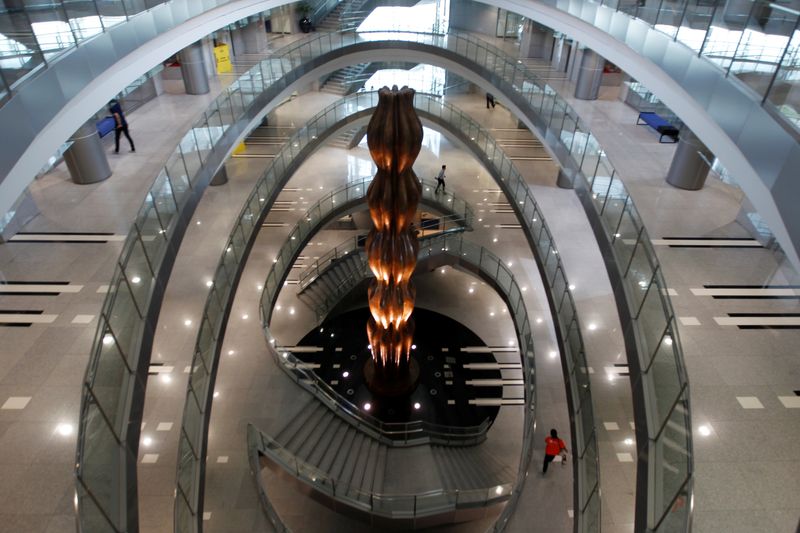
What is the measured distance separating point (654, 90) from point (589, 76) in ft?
25.4

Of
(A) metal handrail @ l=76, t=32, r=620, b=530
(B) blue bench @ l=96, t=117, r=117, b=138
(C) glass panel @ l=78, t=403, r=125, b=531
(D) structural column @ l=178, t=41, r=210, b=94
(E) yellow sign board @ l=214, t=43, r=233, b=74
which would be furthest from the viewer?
(E) yellow sign board @ l=214, t=43, r=233, b=74

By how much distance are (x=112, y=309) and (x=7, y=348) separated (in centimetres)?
228

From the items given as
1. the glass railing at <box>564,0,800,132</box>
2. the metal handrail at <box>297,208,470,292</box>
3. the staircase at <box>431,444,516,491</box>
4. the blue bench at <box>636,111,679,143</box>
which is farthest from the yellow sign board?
the staircase at <box>431,444,516,491</box>

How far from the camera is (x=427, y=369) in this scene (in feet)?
46.5

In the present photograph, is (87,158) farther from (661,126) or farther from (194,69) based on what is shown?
(661,126)

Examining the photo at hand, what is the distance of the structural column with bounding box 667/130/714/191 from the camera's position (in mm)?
9570

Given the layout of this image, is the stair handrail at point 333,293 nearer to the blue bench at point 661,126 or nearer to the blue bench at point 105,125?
the blue bench at point 105,125

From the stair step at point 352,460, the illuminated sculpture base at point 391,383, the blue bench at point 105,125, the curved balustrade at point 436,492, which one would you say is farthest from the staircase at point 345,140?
the stair step at point 352,460

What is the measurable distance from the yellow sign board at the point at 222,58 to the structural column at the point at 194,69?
5.25 ft

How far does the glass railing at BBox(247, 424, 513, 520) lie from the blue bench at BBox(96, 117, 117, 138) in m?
7.62

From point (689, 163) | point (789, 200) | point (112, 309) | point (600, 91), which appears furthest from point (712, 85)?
point (600, 91)

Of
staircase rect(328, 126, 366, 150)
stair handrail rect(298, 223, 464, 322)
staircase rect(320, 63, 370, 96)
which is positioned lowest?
stair handrail rect(298, 223, 464, 322)

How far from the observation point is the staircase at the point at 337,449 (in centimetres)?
914

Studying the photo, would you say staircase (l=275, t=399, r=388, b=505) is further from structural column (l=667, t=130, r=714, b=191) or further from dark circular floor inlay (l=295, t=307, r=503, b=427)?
structural column (l=667, t=130, r=714, b=191)
